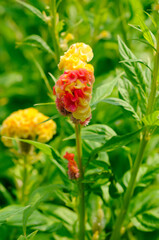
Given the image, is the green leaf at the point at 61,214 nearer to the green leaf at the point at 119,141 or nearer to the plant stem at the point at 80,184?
the plant stem at the point at 80,184

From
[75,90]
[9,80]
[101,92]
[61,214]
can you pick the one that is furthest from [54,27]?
[9,80]

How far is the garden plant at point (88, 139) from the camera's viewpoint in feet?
3.17

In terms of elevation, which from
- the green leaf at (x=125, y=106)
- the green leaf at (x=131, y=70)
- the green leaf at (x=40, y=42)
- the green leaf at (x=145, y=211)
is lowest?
the green leaf at (x=145, y=211)

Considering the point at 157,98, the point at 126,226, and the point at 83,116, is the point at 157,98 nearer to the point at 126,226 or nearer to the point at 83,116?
the point at 83,116

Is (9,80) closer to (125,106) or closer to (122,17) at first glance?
(122,17)

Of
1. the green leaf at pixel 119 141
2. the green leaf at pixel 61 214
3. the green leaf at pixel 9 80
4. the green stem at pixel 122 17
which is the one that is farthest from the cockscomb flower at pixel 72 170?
the green leaf at pixel 9 80

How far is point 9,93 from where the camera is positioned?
2283 millimetres

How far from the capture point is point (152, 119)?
3.10 feet

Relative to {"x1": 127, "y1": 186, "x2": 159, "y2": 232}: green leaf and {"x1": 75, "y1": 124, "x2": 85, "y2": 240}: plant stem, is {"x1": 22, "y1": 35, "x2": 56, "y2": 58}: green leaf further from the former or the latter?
{"x1": 127, "y1": 186, "x2": 159, "y2": 232}: green leaf

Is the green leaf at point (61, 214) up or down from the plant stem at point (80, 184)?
down

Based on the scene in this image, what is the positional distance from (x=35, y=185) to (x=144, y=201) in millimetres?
501

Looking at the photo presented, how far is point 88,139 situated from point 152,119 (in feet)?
0.71

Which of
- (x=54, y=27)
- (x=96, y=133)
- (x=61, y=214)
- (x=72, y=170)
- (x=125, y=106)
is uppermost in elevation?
(x=54, y=27)

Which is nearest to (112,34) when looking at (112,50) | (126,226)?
(112,50)
